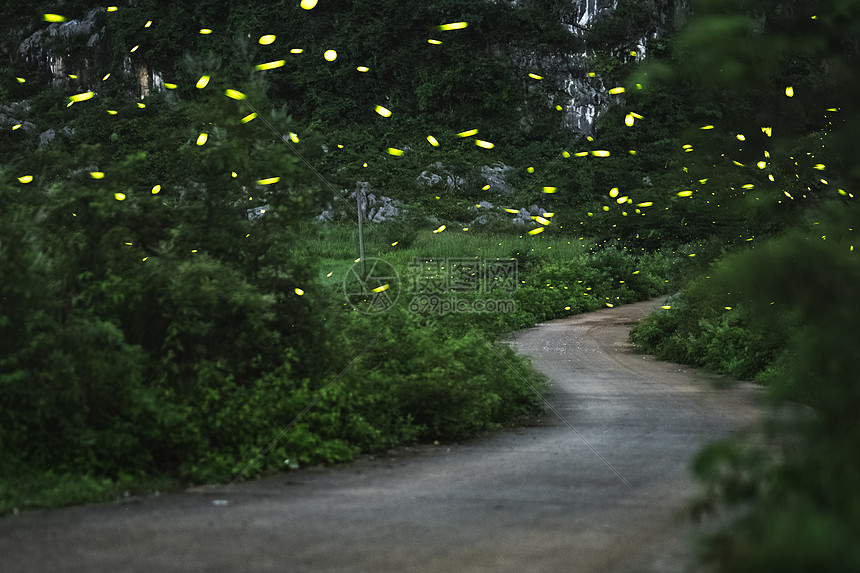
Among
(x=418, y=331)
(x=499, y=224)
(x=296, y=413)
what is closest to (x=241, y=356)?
(x=296, y=413)

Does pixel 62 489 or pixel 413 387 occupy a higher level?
pixel 413 387

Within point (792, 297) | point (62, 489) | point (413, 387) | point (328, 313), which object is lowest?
point (62, 489)

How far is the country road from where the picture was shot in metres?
5.73

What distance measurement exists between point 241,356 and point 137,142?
49.1 meters

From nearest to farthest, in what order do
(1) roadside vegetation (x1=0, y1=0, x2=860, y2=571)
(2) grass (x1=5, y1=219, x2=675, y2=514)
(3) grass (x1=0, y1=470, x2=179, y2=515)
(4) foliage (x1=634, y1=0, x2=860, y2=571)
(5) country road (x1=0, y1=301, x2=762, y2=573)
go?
(4) foliage (x1=634, y1=0, x2=860, y2=571) < (1) roadside vegetation (x1=0, y1=0, x2=860, y2=571) < (5) country road (x1=0, y1=301, x2=762, y2=573) < (3) grass (x1=0, y1=470, x2=179, y2=515) < (2) grass (x1=5, y1=219, x2=675, y2=514)

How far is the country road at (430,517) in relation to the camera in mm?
5727

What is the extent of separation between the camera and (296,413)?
9141mm

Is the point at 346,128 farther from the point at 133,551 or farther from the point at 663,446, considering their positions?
the point at 133,551

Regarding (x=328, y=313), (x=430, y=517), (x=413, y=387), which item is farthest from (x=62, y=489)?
(x=413, y=387)

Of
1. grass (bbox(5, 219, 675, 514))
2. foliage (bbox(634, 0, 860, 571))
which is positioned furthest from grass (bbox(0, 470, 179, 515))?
foliage (bbox(634, 0, 860, 571))

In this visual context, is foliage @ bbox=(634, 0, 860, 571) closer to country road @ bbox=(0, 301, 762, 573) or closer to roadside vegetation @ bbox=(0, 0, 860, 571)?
roadside vegetation @ bbox=(0, 0, 860, 571)

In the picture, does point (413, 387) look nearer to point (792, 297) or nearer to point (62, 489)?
point (62, 489)

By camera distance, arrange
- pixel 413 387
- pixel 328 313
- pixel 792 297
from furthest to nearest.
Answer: pixel 413 387 → pixel 328 313 → pixel 792 297

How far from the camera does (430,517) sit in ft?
22.5
